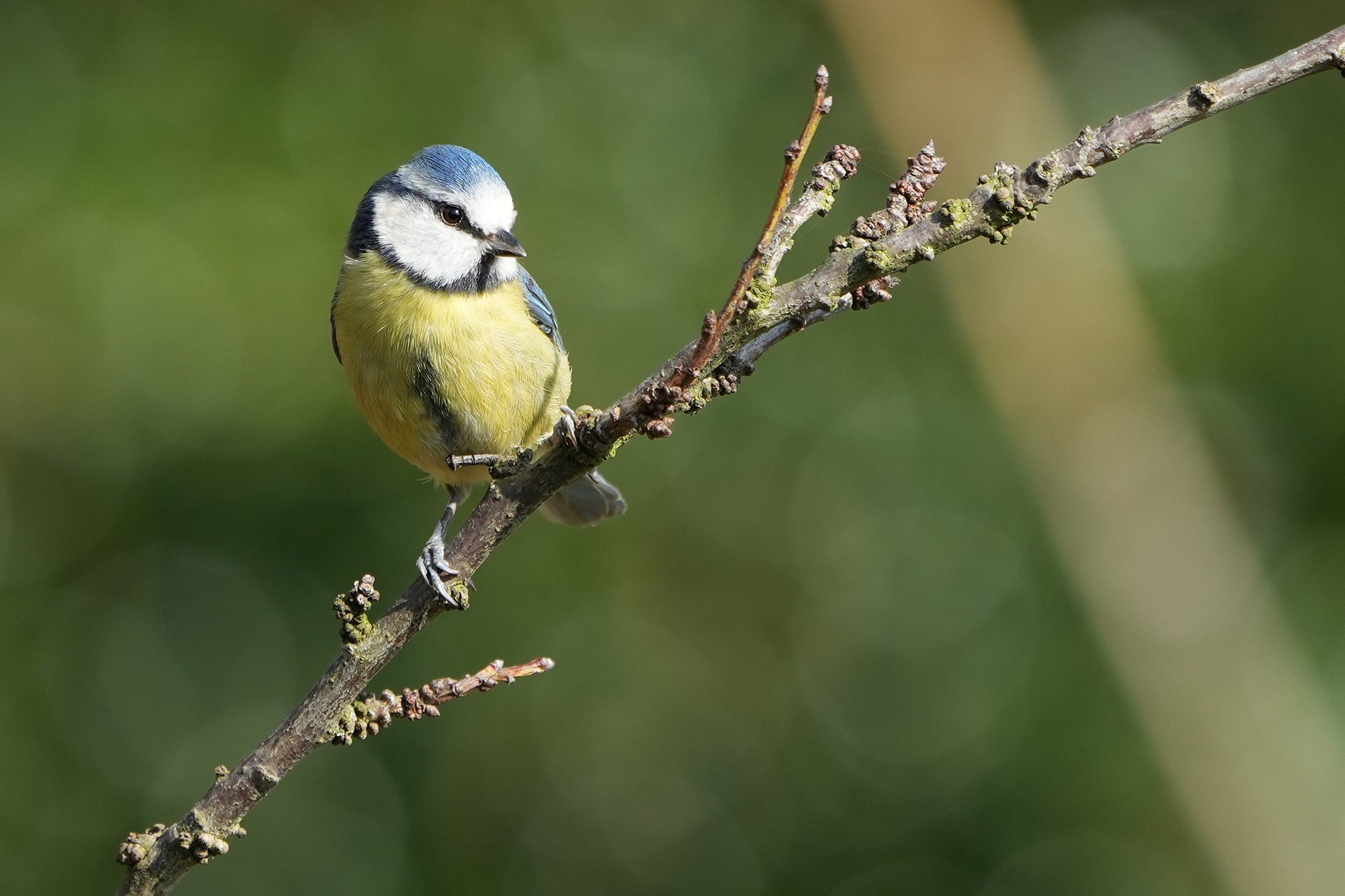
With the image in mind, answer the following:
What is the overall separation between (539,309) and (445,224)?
31 centimetres

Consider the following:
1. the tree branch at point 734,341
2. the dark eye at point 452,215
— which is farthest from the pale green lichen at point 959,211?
the dark eye at point 452,215

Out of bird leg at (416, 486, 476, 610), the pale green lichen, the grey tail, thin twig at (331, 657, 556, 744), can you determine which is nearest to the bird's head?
the grey tail

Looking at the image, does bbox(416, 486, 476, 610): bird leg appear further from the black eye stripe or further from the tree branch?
the black eye stripe

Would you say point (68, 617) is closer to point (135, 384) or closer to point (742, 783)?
point (135, 384)

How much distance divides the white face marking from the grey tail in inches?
28.1

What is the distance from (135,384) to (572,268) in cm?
186

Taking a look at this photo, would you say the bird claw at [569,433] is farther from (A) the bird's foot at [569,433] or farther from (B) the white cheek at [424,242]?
(B) the white cheek at [424,242]

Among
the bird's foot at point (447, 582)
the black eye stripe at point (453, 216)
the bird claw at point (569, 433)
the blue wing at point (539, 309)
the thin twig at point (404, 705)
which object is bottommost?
the thin twig at point (404, 705)

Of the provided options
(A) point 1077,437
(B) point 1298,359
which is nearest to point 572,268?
(A) point 1077,437

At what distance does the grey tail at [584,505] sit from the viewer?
3494 millimetres

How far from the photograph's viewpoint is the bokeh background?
187 inches

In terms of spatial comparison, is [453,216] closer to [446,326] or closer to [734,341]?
[446,326]

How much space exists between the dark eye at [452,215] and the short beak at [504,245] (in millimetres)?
91

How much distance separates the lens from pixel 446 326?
2.84 m
